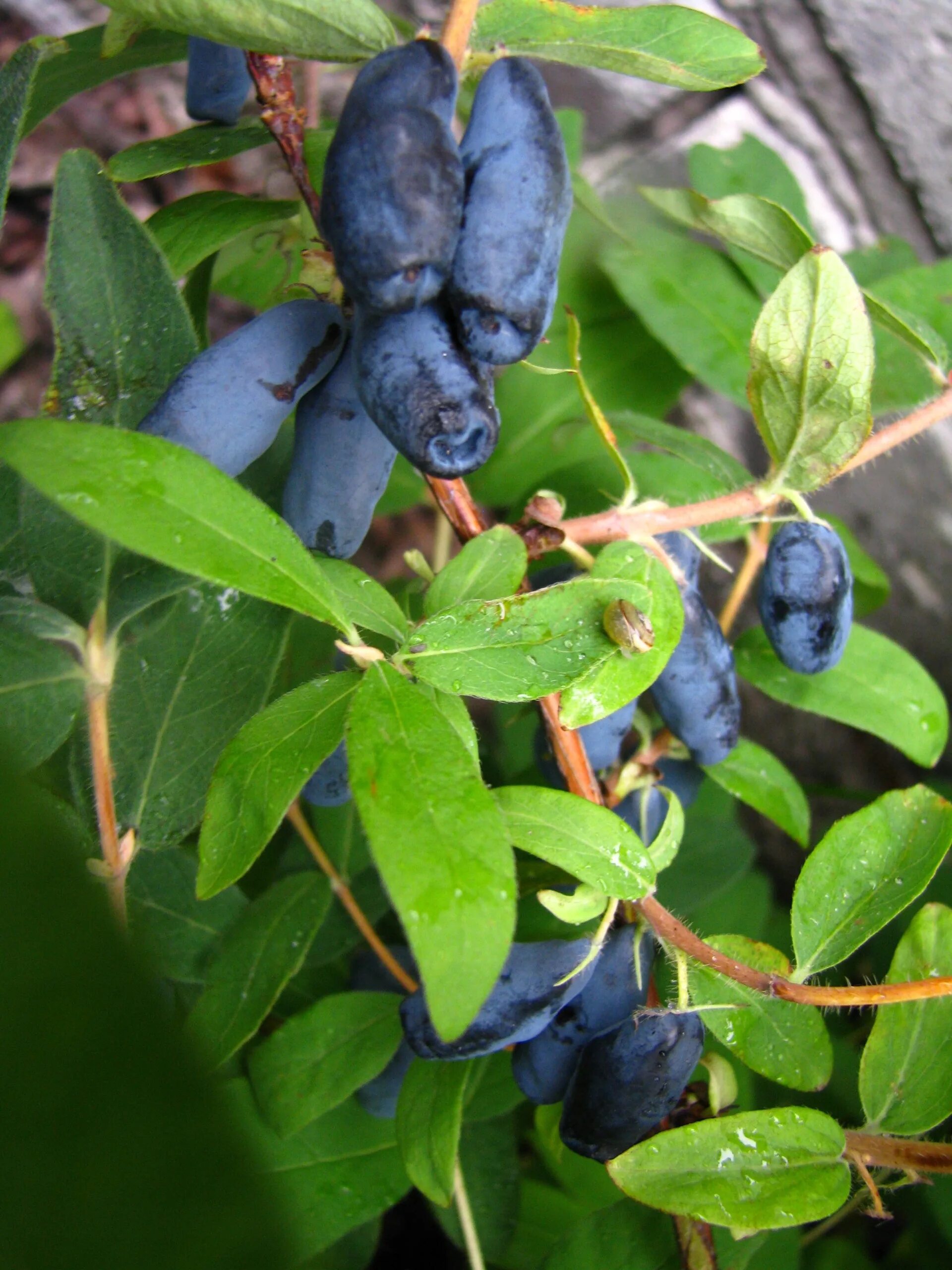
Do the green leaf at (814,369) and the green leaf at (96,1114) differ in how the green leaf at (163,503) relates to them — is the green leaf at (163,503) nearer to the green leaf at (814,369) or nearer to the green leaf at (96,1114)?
the green leaf at (96,1114)

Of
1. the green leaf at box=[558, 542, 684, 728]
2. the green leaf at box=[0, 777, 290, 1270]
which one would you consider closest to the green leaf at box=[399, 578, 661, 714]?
the green leaf at box=[558, 542, 684, 728]

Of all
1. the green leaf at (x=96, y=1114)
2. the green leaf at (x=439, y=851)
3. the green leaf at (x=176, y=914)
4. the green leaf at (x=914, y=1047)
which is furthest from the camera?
the green leaf at (x=176, y=914)

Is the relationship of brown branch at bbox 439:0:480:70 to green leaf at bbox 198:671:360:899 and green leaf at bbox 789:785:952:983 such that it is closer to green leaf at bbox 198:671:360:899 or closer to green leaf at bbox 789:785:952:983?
green leaf at bbox 198:671:360:899

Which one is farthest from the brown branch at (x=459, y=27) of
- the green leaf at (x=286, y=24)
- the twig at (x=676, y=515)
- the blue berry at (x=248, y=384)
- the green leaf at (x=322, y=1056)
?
the green leaf at (x=322, y=1056)

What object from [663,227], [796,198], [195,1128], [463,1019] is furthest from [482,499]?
[195,1128]

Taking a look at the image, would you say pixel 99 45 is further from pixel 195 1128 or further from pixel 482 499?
pixel 195 1128

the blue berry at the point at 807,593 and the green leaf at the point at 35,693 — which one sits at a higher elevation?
the green leaf at the point at 35,693
